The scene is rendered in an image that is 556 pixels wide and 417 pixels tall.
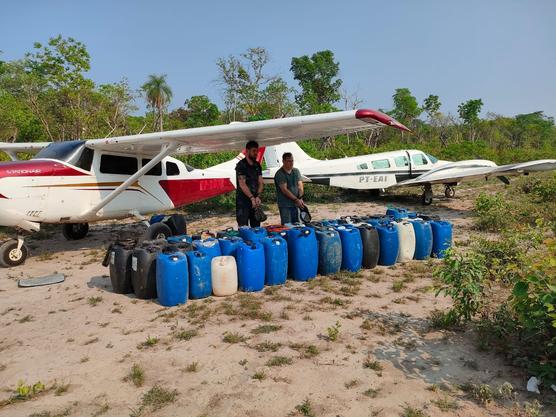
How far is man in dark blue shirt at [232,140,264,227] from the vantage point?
7086 mm

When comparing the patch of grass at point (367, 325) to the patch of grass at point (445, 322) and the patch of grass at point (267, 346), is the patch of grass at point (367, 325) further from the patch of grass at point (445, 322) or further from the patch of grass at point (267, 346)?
the patch of grass at point (267, 346)

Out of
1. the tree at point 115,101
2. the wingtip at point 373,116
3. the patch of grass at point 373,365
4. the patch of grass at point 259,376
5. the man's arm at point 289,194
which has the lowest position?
the patch of grass at point 373,365

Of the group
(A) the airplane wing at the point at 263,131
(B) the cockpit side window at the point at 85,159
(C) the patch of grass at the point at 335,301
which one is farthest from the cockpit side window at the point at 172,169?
(C) the patch of grass at the point at 335,301

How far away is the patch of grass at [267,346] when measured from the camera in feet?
12.2

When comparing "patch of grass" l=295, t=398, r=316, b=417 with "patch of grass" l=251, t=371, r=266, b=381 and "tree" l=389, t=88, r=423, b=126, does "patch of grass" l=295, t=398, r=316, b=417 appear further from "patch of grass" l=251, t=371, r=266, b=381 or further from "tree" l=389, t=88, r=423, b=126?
"tree" l=389, t=88, r=423, b=126

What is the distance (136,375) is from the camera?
10.8 feet

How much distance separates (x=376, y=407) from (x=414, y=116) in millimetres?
54029

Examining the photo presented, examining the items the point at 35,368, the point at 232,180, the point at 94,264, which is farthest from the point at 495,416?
the point at 232,180

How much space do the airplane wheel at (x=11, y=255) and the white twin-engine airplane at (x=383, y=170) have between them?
7879mm

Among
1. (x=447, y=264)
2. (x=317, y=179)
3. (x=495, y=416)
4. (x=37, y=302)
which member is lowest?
(x=495, y=416)

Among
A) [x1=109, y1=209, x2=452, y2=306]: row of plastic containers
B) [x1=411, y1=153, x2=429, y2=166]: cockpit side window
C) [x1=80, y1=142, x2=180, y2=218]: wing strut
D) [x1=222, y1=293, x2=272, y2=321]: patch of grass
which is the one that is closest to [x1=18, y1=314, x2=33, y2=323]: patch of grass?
[x1=109, y1=209, x2=452, y2=306]: row of plastic containers

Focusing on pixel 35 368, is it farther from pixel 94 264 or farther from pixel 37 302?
pixel 94 264

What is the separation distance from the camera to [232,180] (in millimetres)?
11062

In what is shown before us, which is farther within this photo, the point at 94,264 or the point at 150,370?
the point at 94,264
